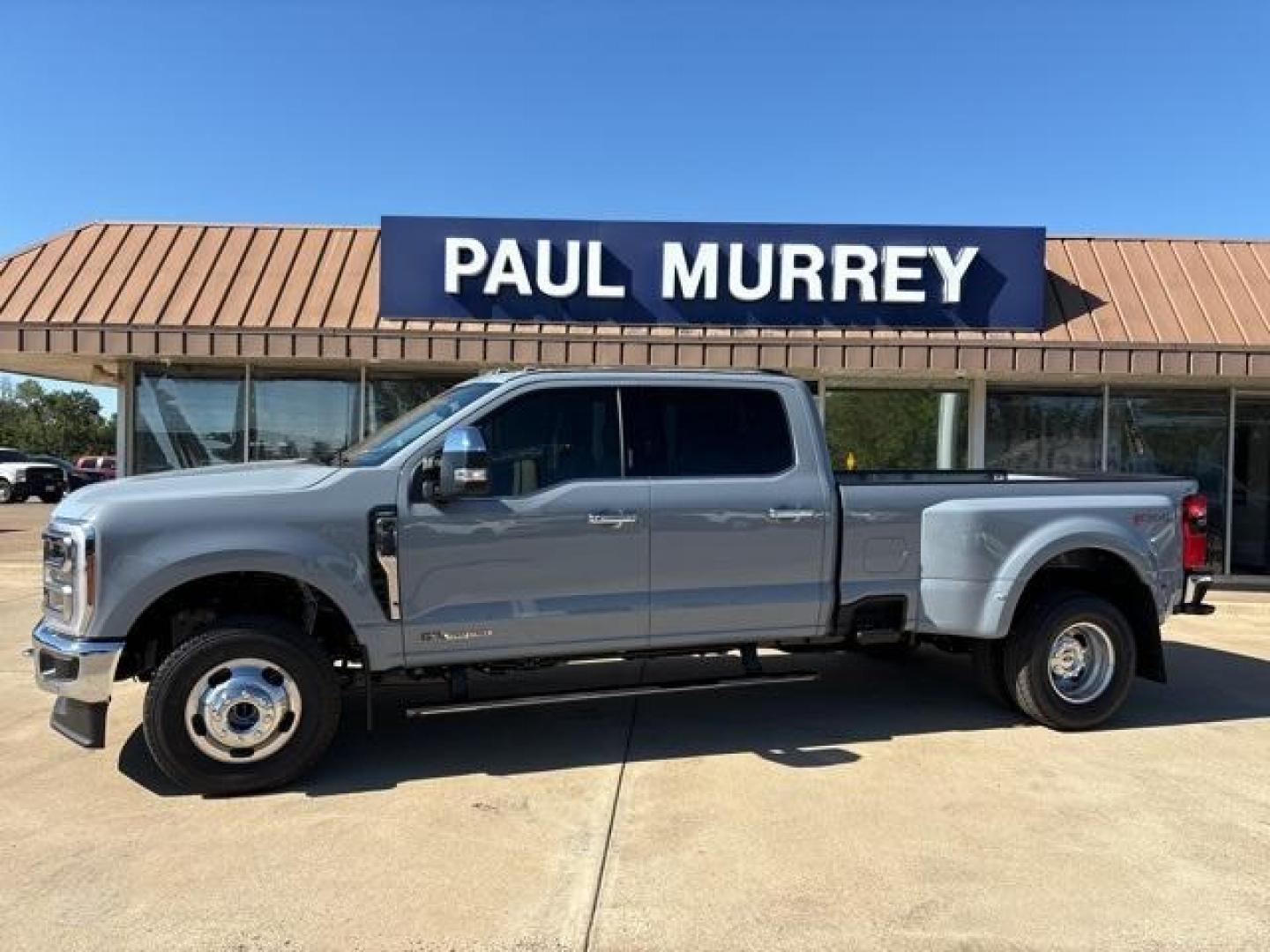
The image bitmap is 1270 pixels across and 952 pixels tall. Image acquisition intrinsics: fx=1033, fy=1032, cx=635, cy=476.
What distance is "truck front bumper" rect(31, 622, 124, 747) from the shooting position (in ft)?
15.2

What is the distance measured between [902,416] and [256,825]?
1025 centimetres

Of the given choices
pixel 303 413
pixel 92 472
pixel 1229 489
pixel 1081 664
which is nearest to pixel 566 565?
pixel 1081 664

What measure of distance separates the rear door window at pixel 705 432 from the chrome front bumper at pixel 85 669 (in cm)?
262

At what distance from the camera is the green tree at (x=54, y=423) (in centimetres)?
7288

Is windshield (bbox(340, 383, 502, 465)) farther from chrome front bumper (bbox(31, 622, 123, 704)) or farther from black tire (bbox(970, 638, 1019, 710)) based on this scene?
black tire (bbox(970, 638, 1019, 710))

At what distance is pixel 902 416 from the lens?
43.0 ft

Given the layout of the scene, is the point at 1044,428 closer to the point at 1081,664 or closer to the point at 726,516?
the point at 1081,664

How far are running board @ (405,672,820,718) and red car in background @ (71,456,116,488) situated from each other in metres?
27.0

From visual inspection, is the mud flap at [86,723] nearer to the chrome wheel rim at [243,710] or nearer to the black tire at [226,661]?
the black tire at [226,661]

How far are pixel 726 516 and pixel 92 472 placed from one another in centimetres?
3560

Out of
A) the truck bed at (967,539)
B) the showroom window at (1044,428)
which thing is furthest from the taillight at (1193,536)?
the showroom window at (1044,428)

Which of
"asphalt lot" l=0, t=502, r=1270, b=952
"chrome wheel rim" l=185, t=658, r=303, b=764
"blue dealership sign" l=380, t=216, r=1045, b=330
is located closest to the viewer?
"asphalt lot" l=0, t=502, r=1270, b=952

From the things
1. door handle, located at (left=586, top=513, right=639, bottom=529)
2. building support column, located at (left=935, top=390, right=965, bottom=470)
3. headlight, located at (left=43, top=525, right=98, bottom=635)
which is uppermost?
building support column, located at (left=935, top=390, right=965, bottom=470)

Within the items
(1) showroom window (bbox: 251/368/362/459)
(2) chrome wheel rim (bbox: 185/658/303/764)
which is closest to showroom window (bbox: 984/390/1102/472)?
(1) showroom window (bbox: 251/368/362/459)
